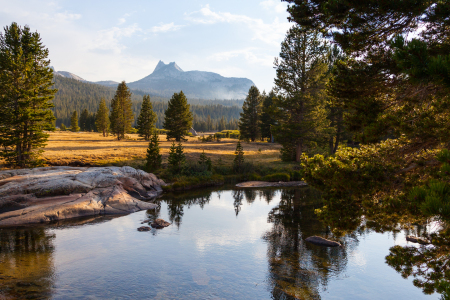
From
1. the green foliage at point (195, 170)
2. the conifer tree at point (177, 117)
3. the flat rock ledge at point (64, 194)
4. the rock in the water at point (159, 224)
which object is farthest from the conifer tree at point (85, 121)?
the rock in the water at point (159, 224)

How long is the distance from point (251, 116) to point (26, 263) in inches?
2224

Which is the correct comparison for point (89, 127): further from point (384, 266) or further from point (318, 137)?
point (384, 266)

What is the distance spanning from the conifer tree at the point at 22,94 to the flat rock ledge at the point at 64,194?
488 centimetres

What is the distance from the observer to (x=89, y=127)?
364 feet

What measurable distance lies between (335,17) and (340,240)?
39.9 ft

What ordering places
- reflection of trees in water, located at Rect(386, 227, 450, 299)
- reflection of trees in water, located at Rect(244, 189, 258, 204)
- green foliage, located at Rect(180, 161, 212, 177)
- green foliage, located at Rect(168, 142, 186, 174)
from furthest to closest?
green foliage, located at Rect(180, 161, 212, 177), green foliage, located at Rect(168, 142, 186, 174), reflection of trees in water, located at Rect(244, 189, 258, 204), reflection of trees in water, located at Rect(386, 227, 450, 299)

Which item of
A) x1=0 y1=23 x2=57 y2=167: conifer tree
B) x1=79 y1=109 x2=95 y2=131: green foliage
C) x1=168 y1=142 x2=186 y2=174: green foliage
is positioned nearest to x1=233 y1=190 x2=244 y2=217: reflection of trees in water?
x1=168 y1=142 x2=186 y2=174: green foliage

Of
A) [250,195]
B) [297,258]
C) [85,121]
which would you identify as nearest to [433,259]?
[297,258]

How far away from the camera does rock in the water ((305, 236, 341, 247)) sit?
14797 millimetres

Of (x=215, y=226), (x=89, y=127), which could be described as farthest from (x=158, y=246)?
(x=89, y=127)

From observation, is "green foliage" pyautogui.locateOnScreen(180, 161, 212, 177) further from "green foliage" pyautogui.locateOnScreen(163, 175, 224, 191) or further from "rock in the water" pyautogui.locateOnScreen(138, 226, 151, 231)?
"rock in the water" pyautogui.locateOnScreen(138, 226, 151, 231)

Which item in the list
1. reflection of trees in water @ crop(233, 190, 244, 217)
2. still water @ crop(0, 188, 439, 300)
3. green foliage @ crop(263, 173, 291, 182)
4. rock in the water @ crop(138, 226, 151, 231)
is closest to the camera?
still water @ crop(0, 188, 439, 300)

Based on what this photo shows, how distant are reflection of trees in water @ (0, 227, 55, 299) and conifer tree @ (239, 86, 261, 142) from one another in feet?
172

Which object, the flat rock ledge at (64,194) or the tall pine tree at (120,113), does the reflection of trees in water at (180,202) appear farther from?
the tall pine tree at (120,113)
